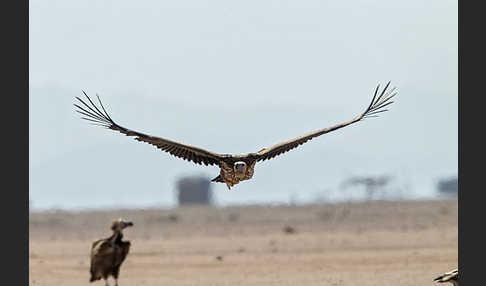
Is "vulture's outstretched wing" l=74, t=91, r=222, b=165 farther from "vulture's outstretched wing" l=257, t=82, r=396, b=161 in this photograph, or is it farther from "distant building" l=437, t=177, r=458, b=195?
"distant building" l=437, t=177, r=458, b=195

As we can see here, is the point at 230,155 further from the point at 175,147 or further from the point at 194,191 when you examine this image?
the point at 194,191

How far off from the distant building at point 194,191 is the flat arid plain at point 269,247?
4876 cm

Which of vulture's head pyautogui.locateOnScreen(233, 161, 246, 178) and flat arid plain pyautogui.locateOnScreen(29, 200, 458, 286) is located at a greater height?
vulture's head pyautogui.locateOnScreen(233, 161, 246, 178)

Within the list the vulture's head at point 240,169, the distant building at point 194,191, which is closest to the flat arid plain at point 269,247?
the vulture's head at point 240,169

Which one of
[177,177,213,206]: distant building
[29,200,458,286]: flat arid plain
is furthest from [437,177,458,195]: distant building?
[29,200,458,286]: flat arid plain

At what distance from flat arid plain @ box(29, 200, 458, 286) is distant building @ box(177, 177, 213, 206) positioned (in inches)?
1920

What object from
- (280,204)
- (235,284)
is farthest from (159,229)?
(235,284)

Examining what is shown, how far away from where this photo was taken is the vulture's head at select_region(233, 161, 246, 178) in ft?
61.5

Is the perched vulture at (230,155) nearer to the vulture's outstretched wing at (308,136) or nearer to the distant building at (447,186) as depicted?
the vulture's outstretched wing at (308,136)

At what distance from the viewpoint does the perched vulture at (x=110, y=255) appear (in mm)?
23531

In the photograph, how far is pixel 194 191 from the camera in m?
114

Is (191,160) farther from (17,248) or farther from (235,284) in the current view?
(235,284)

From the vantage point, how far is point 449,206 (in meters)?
59.2

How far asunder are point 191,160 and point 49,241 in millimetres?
26097
